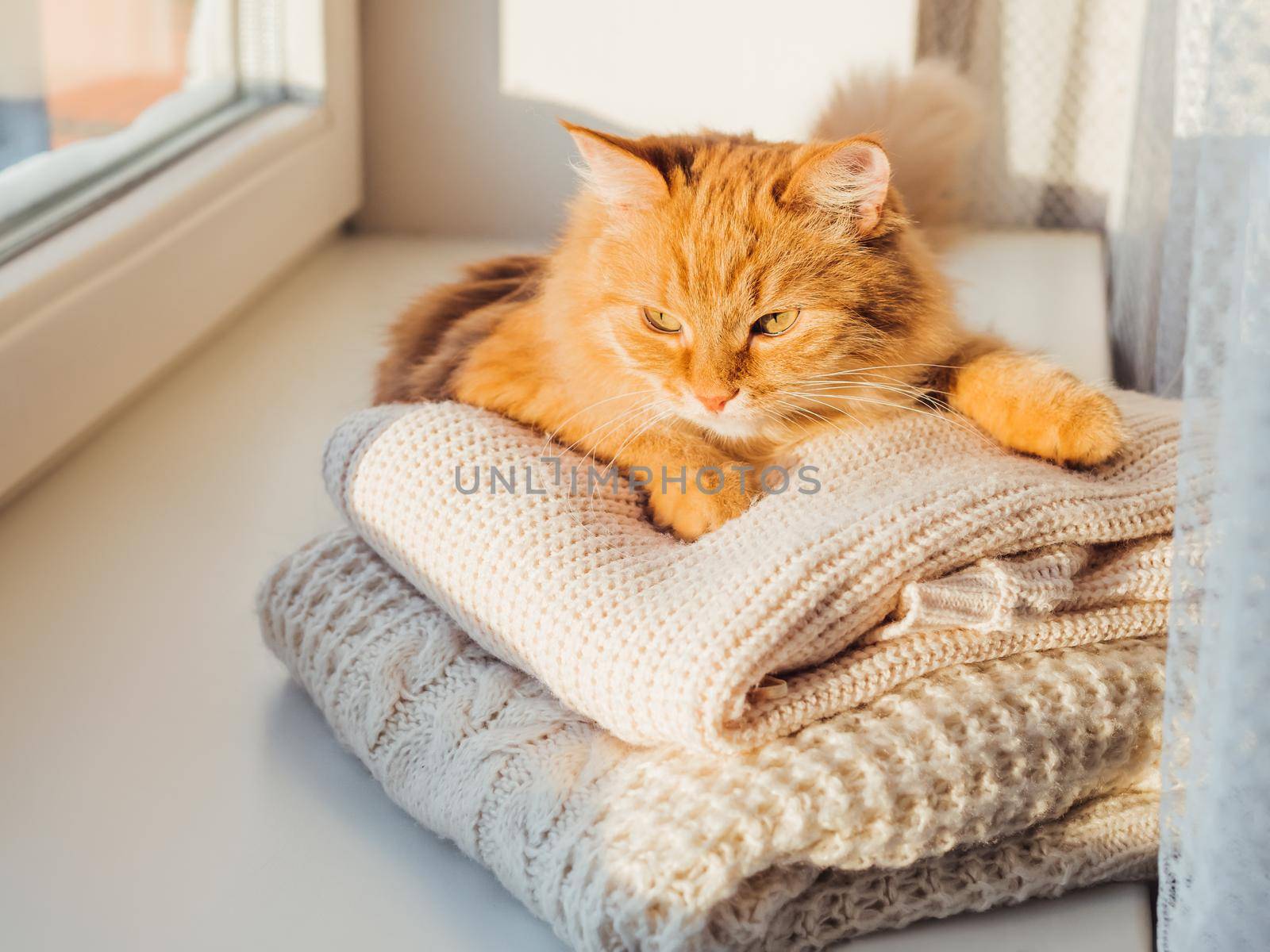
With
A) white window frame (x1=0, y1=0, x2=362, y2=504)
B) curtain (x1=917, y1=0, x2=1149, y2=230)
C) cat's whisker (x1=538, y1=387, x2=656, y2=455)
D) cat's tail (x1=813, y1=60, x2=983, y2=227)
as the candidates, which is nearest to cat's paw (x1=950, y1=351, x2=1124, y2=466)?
cat's whisker (x1=538, y1=387, x2=656, y2=455)

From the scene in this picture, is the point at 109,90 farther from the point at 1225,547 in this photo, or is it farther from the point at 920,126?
the point at 1225,547

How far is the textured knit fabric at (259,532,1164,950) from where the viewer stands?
70cm

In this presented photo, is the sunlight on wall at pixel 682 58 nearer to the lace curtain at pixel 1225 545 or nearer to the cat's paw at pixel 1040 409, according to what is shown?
the cat's paw at pixel 1040 409

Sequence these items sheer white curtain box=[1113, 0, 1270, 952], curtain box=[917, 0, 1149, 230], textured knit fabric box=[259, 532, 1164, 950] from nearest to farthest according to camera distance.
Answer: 1. sheer white curtain box=[1113, 0, 1270, 952]
2. textured knit fabric box=[259, 532, 1164, 950]
3. curtain box=[917, 0, 1149, 230]

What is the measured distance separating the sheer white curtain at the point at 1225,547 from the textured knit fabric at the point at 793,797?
11cm

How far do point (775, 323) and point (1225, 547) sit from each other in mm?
457

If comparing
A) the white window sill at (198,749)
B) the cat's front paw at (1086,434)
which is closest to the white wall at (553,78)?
the white window sill at (198,749)

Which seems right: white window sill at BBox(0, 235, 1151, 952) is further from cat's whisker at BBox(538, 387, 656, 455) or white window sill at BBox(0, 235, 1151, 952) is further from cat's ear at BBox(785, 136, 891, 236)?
cat's ear at BBox(785, 136, 891, 236)

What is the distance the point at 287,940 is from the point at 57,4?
45.4 inches

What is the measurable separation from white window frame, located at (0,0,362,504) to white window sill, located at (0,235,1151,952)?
10 centimetres

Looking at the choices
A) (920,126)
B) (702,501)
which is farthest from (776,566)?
(920,126)

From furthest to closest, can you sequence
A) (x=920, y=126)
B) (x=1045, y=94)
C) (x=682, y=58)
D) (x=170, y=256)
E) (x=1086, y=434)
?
(x=1045, y=94) < (x=682, y=58) < (x=170, y=256) < (x=920, y=126) < (x=1086, y=434)

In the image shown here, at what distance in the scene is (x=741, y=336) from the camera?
0.98m

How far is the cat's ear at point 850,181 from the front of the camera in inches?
36.0
